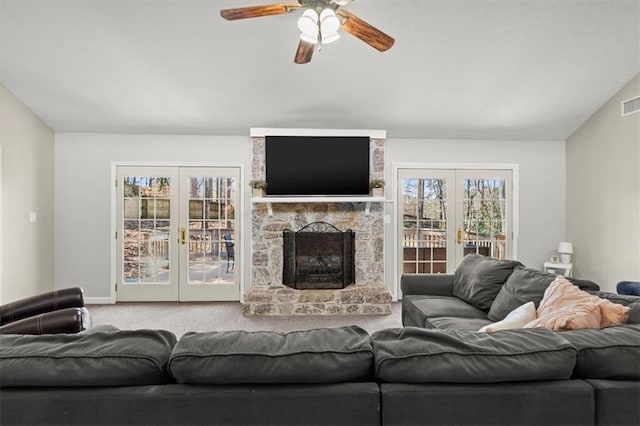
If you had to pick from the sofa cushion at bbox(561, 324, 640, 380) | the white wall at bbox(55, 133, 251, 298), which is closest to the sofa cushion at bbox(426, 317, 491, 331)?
the sofa cushion at bbox(561, 324, 640, 380)

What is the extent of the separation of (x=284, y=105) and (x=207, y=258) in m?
2.35

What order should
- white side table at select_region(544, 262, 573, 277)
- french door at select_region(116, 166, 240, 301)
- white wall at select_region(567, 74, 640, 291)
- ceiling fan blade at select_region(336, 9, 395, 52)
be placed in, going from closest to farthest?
ceiling fan blade at select_region(336, 9, 395, 52), white wall at select_region(567, 74, 640, 291), white side table at select_region(544, 262, 573, 277), french door at select_region(116, 166, 240, 301)

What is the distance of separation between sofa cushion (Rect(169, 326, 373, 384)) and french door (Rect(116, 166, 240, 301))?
4308mm

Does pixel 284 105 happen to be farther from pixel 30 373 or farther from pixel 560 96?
pixel 30 373

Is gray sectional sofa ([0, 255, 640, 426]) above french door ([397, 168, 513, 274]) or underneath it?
underneath

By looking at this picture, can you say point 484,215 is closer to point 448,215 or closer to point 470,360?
point 448,215

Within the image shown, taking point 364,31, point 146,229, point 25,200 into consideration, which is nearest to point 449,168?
point 364,31

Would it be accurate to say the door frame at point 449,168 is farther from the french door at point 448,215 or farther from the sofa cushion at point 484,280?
the sofa cushion at point 484,280

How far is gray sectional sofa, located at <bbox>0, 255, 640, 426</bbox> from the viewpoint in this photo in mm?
1081

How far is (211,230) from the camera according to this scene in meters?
5.40

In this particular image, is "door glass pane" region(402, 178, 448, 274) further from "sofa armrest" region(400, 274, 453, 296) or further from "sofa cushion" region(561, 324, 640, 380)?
"sofa cushion" region(561, 324, 640, 380)

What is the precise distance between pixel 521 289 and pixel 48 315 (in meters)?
2.94

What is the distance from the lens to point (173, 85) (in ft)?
14.0

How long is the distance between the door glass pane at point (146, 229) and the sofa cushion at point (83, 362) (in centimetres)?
434
